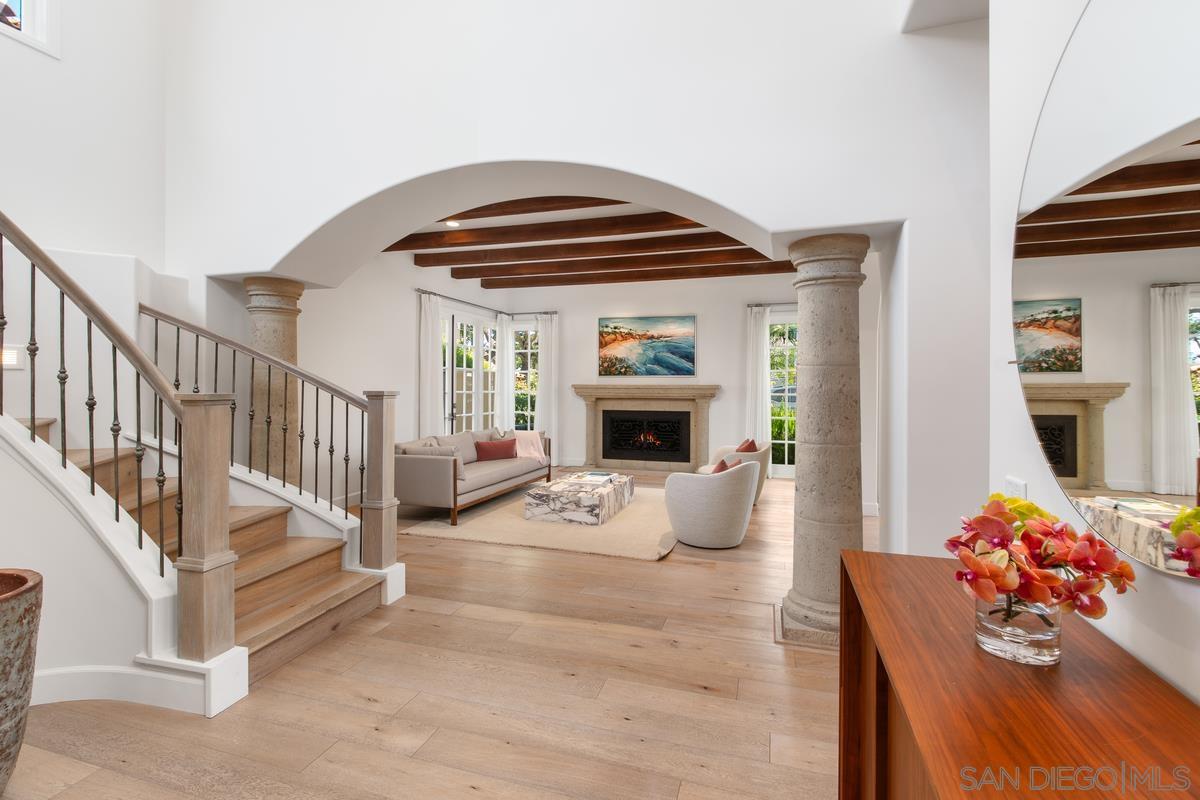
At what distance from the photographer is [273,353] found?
160 inches

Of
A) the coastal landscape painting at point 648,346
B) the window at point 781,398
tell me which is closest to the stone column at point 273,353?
the coastal landscape painting at point 648,346

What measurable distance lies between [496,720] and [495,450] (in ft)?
16.0

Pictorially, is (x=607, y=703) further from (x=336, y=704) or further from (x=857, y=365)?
(x=857, y=365)

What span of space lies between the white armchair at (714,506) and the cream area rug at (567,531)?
0.26 meters

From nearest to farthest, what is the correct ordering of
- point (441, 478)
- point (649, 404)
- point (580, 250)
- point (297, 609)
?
point (297, 609) → point (441, 478) → point (580, 250) → point (649, 404)

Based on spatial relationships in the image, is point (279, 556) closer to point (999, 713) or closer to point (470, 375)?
point (999, 713)

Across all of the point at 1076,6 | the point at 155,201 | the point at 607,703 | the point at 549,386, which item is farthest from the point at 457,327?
the point at 1076,6

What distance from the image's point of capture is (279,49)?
388 centimetres

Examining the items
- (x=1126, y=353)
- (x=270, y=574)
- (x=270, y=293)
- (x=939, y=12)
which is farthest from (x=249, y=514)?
(x=939, y=12)

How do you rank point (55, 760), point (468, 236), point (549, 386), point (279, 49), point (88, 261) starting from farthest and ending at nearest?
1. point (549, 386)
2. point (468, 236)
3. point (279, 49)
4. point (88, 261)
5. point (55, 760)

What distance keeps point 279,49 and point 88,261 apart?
1.87 metres

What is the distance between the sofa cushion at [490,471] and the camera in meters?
5.63

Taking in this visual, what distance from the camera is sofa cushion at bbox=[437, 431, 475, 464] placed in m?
6.44

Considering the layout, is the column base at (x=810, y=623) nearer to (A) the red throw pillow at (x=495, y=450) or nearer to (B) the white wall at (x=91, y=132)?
(A) the red throw pillow at (x=495, y=450)
